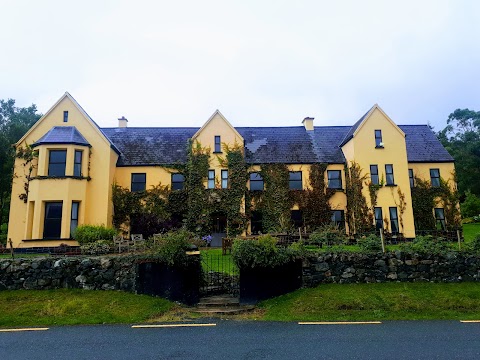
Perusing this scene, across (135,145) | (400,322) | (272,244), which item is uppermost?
(135,145)

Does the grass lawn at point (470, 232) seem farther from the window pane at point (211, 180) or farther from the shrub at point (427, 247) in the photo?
the window pane at point (211, 180)

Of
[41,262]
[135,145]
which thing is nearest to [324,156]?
[135,145]

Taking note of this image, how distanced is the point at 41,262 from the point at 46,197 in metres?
11.8

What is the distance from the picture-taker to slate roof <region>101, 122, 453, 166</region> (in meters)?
30.4

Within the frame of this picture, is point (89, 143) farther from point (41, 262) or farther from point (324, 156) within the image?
point (324, 156)

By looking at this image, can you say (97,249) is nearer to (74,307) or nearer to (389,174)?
(74,307)

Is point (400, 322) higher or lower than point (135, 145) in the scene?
lower

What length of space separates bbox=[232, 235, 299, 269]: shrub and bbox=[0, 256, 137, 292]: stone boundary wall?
4.14 m

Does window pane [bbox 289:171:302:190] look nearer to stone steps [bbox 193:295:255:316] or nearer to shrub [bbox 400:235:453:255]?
shrub [bbox 400:235:453:255]

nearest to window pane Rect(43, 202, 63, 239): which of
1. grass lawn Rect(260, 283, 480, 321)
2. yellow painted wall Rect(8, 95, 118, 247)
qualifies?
yellow painted wall Rect(8, 95, 118, 247)

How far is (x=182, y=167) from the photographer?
29.4m

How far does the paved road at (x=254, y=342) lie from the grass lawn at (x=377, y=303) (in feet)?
3.11

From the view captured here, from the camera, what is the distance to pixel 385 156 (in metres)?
29.2

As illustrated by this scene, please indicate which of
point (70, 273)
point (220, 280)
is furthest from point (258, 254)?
point (70, 273)
